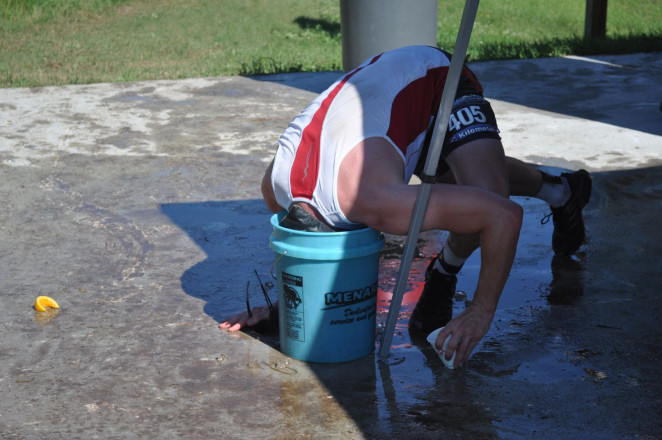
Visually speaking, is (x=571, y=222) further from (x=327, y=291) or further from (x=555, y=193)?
(x=327, y=291)

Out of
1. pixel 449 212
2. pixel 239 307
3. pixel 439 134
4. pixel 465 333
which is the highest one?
pixel 439 134

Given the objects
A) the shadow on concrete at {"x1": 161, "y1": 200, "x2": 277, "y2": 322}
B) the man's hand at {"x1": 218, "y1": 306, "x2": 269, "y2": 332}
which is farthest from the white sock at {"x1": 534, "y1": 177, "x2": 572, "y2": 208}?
the man's hand at {"x1": 218, "y1": 306, "x2": 269, "y2": 332}

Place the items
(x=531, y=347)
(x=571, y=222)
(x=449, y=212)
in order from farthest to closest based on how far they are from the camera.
→ (x=571, y=222) → (x=531, y=347) → (x=449, y=212)

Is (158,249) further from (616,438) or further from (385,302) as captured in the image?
(616,438)

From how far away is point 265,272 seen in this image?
377 centimetres

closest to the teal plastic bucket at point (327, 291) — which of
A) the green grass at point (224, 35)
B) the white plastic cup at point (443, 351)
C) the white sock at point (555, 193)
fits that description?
the white plastic cup at point (443, 351)

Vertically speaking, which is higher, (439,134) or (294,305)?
(439,134)

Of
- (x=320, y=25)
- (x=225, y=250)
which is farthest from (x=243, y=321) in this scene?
(x=320, y=25)

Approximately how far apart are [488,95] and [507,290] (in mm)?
3900

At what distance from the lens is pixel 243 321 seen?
3225mm

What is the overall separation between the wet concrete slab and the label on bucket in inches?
4.7

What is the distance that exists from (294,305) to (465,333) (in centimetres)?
61

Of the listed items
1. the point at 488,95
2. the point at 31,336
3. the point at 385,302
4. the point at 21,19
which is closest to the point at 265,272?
the point at 385,302

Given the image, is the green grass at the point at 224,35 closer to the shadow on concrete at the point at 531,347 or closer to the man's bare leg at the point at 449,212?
the shadow on concrete at the point at 531,347
